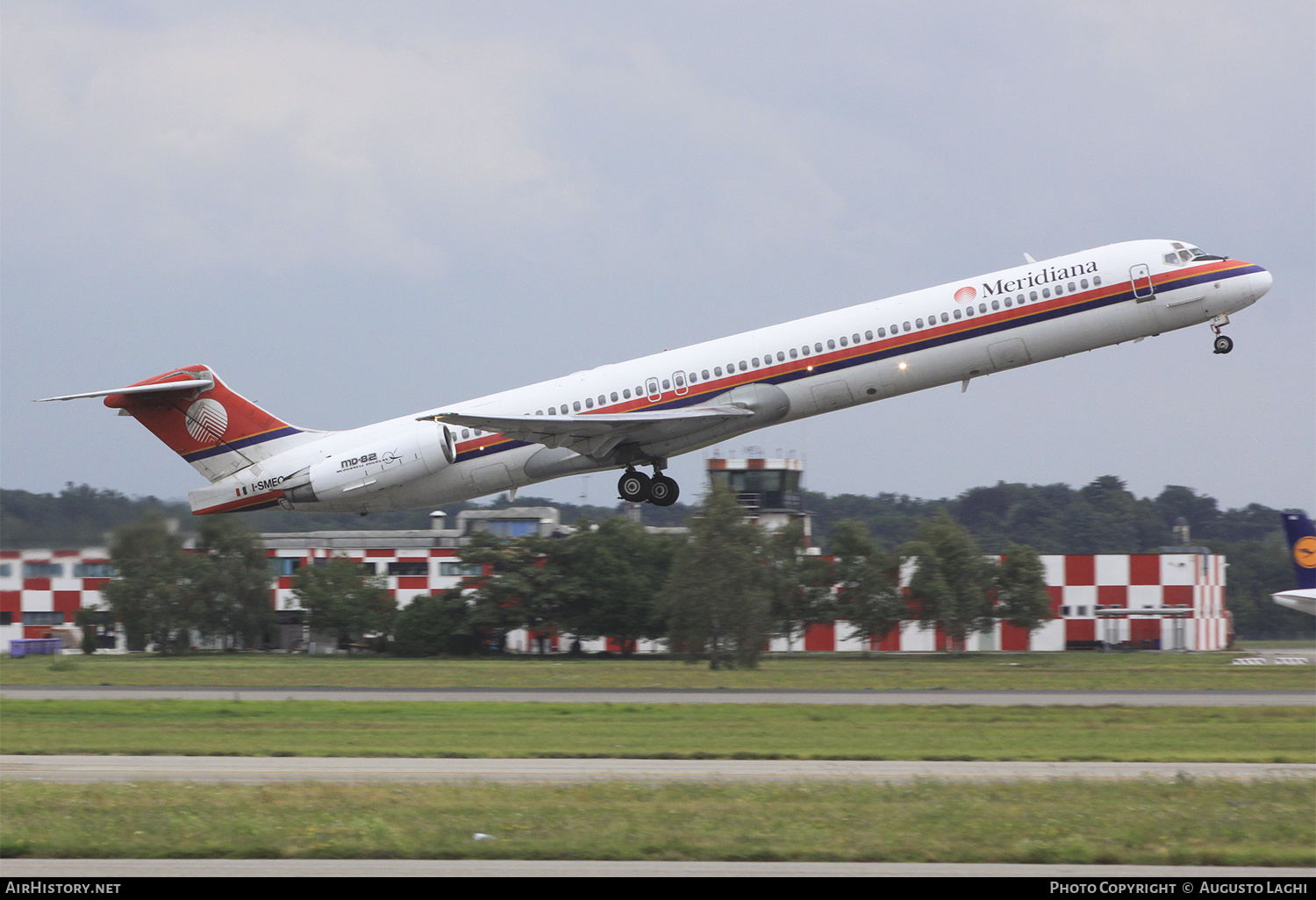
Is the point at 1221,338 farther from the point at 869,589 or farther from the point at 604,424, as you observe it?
the point at 869,589

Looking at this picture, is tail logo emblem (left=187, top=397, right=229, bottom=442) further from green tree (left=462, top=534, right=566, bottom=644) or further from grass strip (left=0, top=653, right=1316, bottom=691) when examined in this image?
green tree (left=462, top=534, right=566, bottom=644)

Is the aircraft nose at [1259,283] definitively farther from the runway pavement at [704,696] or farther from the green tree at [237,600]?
the green tree at [237,600]

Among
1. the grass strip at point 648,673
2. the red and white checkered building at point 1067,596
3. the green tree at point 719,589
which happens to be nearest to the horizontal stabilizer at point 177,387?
the grass strip at point 648,673

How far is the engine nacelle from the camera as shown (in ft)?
98.4

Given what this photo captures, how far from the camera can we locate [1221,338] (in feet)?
91.7

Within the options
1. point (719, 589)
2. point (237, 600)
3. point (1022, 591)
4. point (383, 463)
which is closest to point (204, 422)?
point (383, 463)

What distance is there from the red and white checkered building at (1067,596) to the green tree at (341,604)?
105 inches

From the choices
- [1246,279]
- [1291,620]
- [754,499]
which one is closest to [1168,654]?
[754,499]

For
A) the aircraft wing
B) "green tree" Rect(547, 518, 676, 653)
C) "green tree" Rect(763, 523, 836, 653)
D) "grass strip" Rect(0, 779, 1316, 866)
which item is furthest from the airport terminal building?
"grass strip" Rect(0, 779, 1316, 866)

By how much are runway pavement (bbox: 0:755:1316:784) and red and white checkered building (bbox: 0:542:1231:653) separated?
47.1 m

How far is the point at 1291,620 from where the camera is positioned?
101 metres

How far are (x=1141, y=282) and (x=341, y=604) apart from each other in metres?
48.9

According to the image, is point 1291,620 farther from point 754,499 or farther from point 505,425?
point 505,425

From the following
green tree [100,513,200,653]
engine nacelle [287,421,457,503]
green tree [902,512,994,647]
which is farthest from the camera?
green tree [902,512,994,647]
